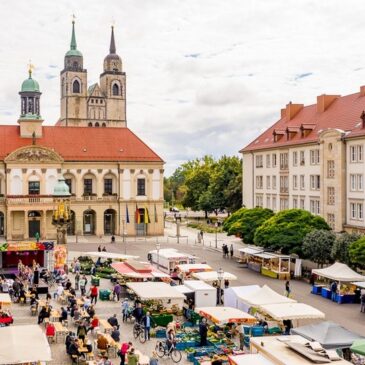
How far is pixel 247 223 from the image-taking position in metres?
56.0

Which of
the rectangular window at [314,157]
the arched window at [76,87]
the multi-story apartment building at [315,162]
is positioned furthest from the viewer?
the arched window at [76,87]

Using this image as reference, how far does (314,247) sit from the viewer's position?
44.5 metres

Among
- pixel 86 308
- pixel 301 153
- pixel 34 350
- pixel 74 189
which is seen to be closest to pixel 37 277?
pixel 86 308

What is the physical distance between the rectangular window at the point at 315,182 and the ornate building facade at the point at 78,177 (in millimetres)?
22564

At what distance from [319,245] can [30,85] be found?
1932 inches

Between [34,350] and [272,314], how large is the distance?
11.1 m

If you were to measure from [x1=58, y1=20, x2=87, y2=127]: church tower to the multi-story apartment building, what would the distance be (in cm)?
6996

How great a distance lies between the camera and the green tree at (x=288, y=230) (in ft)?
154

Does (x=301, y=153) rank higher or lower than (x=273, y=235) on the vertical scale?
higher

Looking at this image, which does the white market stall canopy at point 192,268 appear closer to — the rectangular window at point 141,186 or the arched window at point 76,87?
the rectangular window at point 141,186

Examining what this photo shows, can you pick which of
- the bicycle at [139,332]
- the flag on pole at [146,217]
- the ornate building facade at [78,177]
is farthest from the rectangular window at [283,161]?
the bicycle at [139,332]

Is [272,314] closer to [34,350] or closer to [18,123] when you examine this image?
[34,350]

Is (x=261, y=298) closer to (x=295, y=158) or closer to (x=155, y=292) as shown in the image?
(x=155, y=292)

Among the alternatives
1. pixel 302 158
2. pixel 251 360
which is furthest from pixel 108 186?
pixel 251 360
